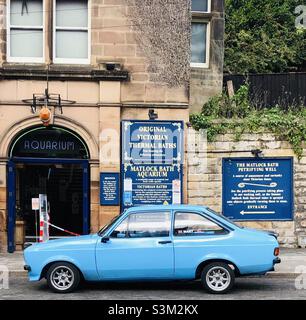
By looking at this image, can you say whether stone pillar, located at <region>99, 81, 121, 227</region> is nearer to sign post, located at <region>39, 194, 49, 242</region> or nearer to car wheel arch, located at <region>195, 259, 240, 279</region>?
sign post, located at <region>39, 194, 49, 242</region>

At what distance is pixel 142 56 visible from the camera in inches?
634

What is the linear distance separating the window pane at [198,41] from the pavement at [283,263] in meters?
6.36

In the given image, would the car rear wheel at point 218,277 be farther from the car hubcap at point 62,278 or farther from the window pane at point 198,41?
the window pane at point 198,41

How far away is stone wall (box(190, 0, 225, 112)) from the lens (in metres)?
17.9

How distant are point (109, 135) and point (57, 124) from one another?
1.41 m

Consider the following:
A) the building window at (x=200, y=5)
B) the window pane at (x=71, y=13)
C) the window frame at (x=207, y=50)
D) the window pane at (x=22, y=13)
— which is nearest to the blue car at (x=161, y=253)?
the window pane at (x=71, y=13)

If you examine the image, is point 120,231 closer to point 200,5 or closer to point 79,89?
point 79,89

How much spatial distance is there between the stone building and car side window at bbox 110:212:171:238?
512 centimetres

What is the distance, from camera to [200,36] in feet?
59.7

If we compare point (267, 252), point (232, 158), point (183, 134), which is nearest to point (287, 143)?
point (232, 158)

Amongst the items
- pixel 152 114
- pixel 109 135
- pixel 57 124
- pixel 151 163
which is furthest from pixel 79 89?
pixel 151 163

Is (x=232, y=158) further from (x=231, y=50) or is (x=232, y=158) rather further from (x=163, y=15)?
(x=231, y=50)

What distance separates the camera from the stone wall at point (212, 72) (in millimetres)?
17906
